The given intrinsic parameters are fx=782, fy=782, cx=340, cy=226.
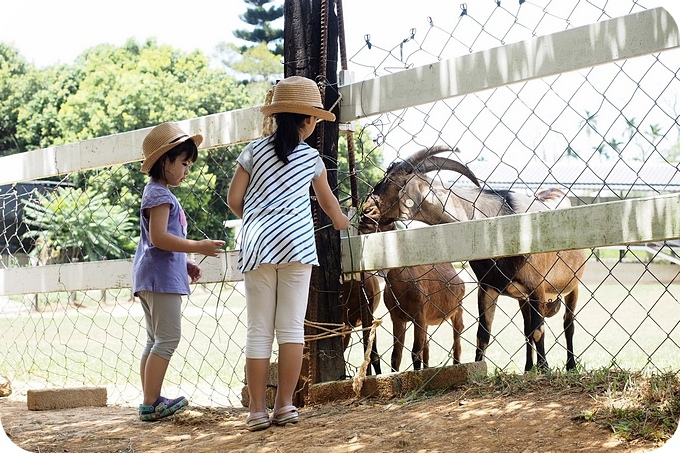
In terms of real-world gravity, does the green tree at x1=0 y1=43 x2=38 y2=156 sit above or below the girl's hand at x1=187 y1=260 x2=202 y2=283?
above

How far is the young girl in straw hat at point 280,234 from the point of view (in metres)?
3.39

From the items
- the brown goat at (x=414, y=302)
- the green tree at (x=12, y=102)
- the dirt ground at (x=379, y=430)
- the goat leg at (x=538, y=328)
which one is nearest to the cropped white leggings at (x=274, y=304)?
the dirt ground at (x=379, y=430)

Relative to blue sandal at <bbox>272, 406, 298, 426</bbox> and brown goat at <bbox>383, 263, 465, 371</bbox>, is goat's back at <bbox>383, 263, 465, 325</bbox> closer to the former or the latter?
brown goat at <bbox>383, 263, 465, 371</bbox>

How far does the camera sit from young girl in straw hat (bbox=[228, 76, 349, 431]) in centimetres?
339

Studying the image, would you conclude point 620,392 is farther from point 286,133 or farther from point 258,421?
point 286,133

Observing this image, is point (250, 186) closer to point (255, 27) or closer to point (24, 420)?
point (24, 420)

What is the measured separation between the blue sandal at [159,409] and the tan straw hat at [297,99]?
154 cm

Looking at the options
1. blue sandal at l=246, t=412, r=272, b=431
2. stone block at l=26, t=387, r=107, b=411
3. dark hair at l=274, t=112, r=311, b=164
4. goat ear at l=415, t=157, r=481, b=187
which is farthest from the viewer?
goat ear at l=415, t=157, r=481, b=187

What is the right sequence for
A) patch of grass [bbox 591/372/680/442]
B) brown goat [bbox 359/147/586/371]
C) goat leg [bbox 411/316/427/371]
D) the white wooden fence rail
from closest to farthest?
patch of grass [bbox 591/372/680/442], the white wooden fence rail, brown goat [bbox 359/147/586/371], goat leg [bbox 411/316/427/371]

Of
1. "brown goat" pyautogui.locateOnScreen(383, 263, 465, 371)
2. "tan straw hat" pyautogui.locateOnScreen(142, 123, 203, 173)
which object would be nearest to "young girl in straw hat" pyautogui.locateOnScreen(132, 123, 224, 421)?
"tan straw hat" pyautogui.locateOnScreen(142, 123, 203, 173)

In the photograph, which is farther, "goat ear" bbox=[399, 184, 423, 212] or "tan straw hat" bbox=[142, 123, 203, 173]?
"goat ear" bbox=[399, 184, 423, 212]

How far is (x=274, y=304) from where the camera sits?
348 centimetres

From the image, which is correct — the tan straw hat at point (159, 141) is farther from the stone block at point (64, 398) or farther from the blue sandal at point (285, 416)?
the stone block at point (64, 398)

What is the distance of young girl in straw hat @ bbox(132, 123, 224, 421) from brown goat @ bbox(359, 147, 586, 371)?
1.22 m
